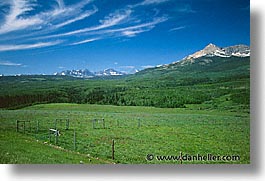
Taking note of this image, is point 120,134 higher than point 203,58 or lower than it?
lower

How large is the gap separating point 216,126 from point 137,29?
2.86m

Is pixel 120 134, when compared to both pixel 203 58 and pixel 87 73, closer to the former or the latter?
pixel 87 73

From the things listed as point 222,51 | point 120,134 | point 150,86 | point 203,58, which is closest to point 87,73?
point 150,86

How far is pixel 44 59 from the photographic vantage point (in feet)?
30.8

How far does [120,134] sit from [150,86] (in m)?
1.35

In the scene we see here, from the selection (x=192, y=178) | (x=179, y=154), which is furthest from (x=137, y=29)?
(x=192, y=178)

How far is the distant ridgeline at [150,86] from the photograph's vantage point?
30.1ft

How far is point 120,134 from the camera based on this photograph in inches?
353

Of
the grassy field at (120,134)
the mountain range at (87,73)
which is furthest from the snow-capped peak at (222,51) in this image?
the mountain range at (87,73)

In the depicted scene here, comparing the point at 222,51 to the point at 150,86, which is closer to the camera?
the point at 222,51

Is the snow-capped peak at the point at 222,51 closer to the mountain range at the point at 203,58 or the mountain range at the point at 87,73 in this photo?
the mountain range at the point at 203,58

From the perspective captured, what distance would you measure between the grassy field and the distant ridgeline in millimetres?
191

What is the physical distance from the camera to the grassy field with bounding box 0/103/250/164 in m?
8.65

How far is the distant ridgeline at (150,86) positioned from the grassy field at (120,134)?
191 mm
